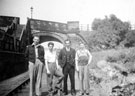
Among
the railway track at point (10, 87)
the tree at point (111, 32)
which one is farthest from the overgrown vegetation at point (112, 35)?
the railway track at point (10, 87)

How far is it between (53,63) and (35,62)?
1.89 ft

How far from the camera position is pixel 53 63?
4.29 metres

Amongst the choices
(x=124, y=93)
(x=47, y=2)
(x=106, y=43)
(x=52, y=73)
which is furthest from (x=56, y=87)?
(x=106, y=43)

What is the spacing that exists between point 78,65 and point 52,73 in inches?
32.8

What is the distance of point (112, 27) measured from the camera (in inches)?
413

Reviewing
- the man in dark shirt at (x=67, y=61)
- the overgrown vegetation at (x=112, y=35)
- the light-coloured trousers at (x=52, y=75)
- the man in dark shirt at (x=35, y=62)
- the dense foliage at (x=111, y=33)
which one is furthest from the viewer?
the dense foliage at (x=111, y=33)

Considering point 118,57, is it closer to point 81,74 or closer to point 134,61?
point 134,61

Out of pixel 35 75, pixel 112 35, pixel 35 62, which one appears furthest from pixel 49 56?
pixel 112 35

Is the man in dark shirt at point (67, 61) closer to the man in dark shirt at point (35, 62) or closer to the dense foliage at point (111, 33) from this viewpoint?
the man in dark shirt at point (35, 62)

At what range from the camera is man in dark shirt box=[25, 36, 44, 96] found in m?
3.86

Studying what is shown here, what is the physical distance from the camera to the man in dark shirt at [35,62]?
12.7ft

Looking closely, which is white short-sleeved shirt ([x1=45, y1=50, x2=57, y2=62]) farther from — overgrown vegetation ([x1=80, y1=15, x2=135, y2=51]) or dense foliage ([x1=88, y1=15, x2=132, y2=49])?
dense foliage ([x1=88, y1=15, x2=132, y2=49])

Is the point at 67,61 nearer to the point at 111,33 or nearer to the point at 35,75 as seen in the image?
the point at 35,75

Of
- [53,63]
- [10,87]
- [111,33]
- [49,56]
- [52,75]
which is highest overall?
[111,33]
